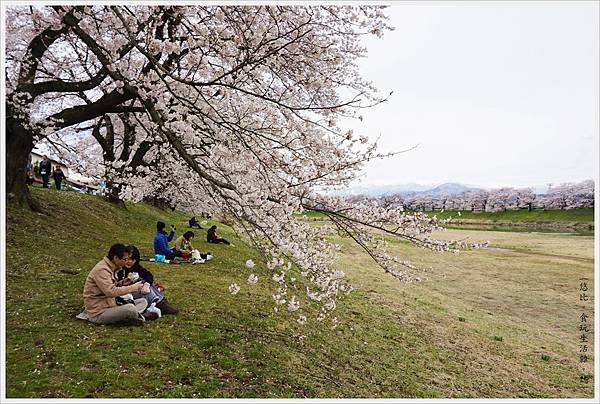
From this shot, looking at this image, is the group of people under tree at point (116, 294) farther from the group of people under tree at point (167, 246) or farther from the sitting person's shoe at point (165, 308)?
the group of people under tree at point (167, 246)

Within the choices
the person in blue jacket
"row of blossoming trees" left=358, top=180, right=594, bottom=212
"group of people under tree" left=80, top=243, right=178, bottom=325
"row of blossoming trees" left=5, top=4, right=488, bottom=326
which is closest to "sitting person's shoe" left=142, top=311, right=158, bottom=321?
"group of people under tree" left=80, top=243, right=178, bottom=325

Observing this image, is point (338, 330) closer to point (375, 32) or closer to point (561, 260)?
point (375, 32)

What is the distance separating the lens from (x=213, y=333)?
20.8ft

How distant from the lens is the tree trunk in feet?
34.3

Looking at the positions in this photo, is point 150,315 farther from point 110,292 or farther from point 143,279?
point 110,292

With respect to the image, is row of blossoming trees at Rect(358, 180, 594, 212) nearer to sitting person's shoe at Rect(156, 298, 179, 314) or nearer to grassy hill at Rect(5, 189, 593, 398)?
grassy hill at Rect(5, 189, 593, 398)

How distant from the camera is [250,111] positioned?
766 cm

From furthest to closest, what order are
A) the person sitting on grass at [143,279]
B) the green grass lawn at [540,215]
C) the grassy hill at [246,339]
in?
the green grass lawn at [540,215] → the person sitting on grass at [143,279] → the grassy hill at [246,339]

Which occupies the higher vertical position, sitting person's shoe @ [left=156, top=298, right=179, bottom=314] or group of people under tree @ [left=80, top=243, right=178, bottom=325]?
group of people under tree @ [left=80, top=243, right=178, bottom=325]

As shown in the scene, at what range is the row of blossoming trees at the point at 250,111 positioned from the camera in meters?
5.41

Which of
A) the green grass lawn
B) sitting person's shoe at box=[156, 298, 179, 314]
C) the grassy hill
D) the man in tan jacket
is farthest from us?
the green grass lawn

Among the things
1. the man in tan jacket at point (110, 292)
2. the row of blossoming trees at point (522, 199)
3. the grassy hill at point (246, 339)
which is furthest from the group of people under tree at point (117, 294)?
the row of blossoming trees at point (522, 199)

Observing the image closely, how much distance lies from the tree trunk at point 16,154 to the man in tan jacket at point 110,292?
6.74m

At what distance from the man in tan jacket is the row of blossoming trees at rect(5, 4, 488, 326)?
152 cm
